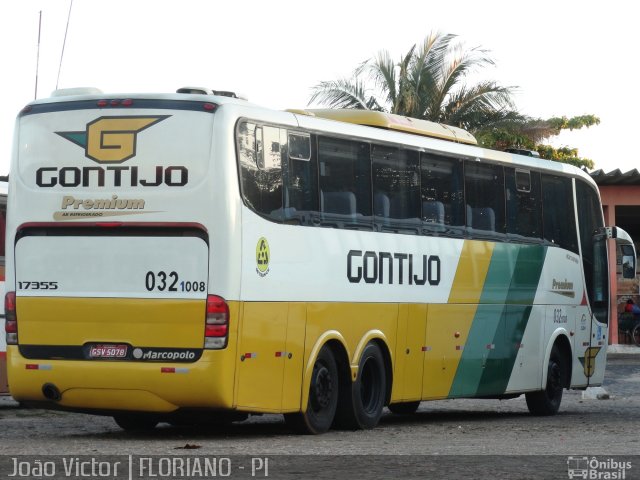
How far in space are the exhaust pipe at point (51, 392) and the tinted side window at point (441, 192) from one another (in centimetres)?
516

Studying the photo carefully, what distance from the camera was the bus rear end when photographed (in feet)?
44.3

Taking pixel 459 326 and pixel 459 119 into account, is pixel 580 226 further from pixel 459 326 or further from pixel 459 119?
pixel 459 119

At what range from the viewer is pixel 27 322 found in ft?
46.2

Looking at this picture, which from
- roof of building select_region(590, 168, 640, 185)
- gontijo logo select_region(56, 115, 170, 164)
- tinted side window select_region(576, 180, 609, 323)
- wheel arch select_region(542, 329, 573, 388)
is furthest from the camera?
roof of building select_region(590, 168, 640, 185)

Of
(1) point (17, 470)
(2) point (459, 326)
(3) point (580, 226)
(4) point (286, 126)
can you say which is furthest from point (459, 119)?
(1) point (17, 470)

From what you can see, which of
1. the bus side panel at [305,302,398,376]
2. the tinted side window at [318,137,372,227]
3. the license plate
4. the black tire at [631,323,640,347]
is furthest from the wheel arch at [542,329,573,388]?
the black tire at [631,323,640,347]

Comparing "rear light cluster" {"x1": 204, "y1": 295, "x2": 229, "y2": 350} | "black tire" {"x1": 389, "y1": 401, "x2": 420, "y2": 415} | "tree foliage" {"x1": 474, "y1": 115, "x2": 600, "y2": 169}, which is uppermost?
"tree foliage" {"x1": 474, "y1": 115, "x2": 600, "y2": 169}

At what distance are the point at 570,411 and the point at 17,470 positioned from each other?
1215 cm

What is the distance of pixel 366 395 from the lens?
53.1 feet

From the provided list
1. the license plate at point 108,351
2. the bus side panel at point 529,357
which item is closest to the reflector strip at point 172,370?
the license plate at point 108,351

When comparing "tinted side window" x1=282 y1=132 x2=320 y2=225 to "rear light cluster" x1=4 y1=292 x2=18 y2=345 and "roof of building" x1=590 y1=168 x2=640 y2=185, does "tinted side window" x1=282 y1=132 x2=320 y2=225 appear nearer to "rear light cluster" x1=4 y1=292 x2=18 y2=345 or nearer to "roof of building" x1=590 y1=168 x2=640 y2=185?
"rear light cluster" x1=4 y1=292 x2=18 y2=345

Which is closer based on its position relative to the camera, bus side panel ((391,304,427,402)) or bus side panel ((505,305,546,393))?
bus side panel ((391,304,427,402))

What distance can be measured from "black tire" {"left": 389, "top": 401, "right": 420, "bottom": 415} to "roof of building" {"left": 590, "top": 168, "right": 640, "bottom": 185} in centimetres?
1928

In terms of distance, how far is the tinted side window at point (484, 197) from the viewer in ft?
59.7
